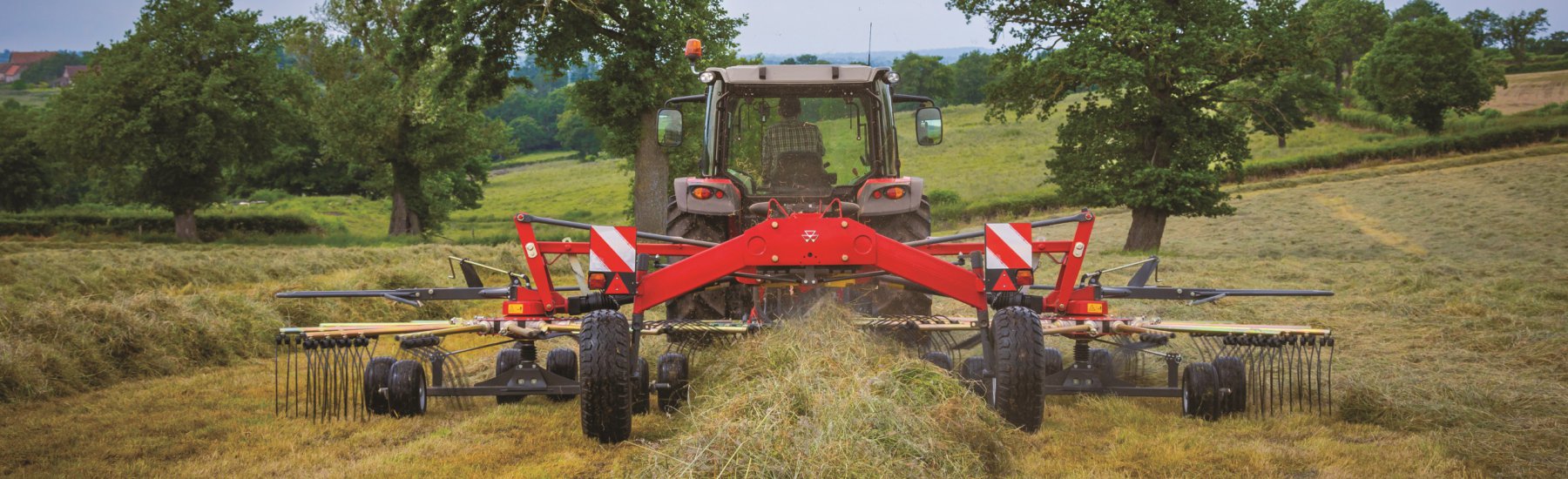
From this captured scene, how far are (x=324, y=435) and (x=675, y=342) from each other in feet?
6.56

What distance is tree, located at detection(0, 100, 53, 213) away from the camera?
1566 inches

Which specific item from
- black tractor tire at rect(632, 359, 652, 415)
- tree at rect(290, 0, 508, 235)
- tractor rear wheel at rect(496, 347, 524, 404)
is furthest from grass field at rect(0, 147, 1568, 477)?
tree at rect(290, 0, 508, 235)

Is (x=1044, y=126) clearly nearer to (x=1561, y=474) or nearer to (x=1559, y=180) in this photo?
(x=1559, y=180)

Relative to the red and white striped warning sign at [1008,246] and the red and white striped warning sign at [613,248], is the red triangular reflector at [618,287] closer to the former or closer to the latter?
the red and white striped warning sign at [613,248]

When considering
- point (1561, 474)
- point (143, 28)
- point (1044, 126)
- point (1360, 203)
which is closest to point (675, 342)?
point (1561, 474)

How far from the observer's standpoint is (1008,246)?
5.91m

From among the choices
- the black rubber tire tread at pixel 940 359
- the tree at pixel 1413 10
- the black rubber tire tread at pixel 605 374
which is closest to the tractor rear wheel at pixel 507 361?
the black rubber tire tread at pixel 605 374

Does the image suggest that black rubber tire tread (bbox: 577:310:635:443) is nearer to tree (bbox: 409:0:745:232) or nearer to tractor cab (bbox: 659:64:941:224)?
tractor cab (bbox: 659:64:941:224)

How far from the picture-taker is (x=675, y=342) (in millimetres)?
6711

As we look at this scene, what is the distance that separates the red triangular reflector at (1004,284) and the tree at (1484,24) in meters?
60.6

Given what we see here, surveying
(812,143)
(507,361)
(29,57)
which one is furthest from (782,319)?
(29,57)

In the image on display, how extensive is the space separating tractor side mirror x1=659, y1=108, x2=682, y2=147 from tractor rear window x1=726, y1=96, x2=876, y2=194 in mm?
550

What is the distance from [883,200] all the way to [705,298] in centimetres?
151

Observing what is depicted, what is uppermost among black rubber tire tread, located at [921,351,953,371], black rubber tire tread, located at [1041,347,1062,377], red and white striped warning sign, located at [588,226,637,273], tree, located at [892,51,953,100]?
tree, located at [892,51,953,100]
